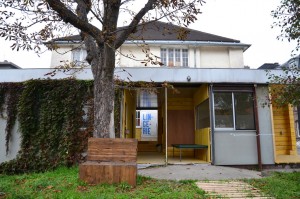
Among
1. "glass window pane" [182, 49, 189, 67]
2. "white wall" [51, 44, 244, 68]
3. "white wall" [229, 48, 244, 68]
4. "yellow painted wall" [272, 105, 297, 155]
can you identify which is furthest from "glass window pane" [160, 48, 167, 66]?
"yellow painted wall" [272, 105, 297, 155]

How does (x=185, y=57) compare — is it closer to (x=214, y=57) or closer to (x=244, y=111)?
(x=214, y=57)

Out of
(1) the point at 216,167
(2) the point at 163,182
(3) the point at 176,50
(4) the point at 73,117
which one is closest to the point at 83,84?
(4) the point at 73,117

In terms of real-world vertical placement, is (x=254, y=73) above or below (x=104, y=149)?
above

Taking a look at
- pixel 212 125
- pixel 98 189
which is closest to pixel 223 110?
pixel 212 125

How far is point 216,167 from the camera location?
8.47 m

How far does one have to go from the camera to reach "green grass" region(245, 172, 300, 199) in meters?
5.43

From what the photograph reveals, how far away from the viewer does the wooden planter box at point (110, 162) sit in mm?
5621

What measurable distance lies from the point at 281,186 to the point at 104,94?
14.2ft

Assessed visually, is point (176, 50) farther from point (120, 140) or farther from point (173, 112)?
point (120, 140)

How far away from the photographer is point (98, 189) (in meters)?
5.29

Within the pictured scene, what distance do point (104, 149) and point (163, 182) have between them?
150 centimetres

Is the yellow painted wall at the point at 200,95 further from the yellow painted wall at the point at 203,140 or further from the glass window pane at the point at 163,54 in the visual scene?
the glass window pane at the point at 163,54

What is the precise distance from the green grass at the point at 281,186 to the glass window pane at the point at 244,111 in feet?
7.48

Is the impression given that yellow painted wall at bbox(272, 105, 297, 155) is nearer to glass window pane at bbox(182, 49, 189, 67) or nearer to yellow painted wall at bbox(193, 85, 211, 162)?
yellow painted wall at bbox(193, 85, 211, 162)
